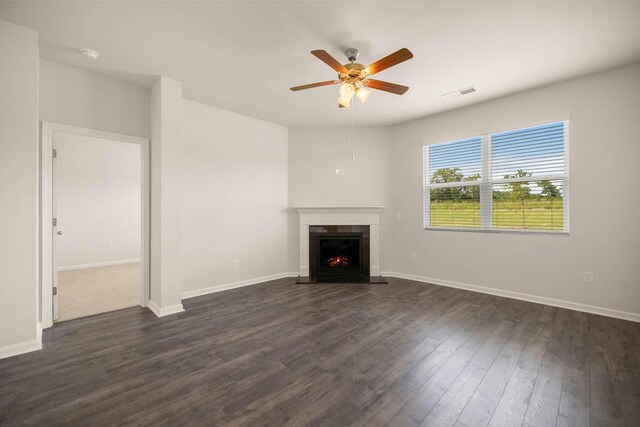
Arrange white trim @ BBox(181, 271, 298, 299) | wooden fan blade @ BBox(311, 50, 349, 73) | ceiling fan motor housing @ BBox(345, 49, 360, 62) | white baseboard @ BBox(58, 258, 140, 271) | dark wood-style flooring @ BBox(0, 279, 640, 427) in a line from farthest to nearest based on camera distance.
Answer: white baseboard @ BBox(58, 258, 140, 271) → white trim @ BBox(181, 271, 298, 299) → ceiling fan motor housing @ BBox(345, 49, 360, 62) → wooden fan blade @ BBox(311, 50, 349, 73) → dark wood-style flooring @ BBox(0, 279, 640, 427)

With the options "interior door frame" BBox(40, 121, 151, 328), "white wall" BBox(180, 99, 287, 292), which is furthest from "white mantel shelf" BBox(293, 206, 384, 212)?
"interior door frame" BBox(40, 121, 151, 328)

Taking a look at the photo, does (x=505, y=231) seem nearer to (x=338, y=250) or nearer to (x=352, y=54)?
(x=338, y=250)

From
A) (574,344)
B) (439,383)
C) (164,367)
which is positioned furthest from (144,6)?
(574,344)

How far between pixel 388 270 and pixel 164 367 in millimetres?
3802

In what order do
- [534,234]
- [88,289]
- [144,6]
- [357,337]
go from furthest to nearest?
[88,289] < [534,234] < [357,337] < [144,6]

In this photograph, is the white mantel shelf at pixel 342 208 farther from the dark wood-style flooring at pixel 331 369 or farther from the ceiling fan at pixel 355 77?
the ceiling fan at pixel 355 77

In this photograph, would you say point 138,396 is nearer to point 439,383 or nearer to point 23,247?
point 23,247

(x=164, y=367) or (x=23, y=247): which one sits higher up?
(x=23, y=247)

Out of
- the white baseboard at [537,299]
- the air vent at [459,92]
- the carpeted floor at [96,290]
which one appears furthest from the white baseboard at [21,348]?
the air vent at [459,92]

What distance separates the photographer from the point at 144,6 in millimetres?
2090

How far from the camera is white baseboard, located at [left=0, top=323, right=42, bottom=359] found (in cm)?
224

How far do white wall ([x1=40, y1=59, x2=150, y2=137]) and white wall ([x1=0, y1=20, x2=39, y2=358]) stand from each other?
1.91 feet

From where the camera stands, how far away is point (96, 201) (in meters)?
6.01

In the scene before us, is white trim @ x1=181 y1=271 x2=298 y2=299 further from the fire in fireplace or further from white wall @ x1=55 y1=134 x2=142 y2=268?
white wall @ x1=55 y1=134 x2=142 y2=268
